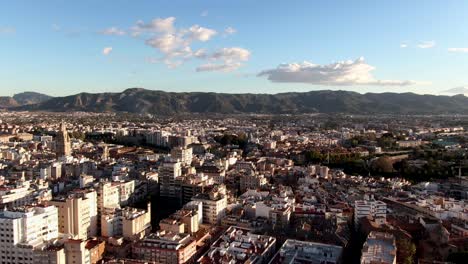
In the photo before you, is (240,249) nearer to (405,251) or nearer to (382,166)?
(405,251)

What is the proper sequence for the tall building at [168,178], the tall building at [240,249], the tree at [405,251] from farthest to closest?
Answer: the tall building at [168,178] < the tree at [405,251] < the tall building at [240,249]

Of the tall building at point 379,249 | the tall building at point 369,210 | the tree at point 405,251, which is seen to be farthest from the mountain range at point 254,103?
the tall building at point 379,249

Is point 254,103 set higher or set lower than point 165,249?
higher

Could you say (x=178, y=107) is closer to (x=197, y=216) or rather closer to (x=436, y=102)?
(x=436, y=102)

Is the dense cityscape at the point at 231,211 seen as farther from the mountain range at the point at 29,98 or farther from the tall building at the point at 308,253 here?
the mountain range at the point at 29,98

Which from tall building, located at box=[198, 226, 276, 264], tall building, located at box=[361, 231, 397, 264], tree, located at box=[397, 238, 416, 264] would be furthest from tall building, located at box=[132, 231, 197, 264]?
tree, located at box=[397, 238, 416, 264]

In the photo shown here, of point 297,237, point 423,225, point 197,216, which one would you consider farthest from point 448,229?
point 197,216

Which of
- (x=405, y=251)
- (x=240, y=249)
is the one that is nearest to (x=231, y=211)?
(x=240, y=249)
